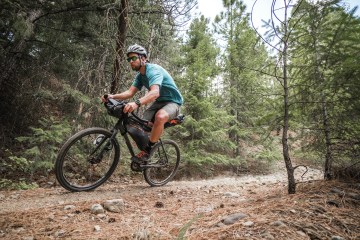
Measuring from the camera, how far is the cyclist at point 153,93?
3.91m

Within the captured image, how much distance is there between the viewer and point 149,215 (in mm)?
2889

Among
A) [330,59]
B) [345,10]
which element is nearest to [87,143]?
[330,59]

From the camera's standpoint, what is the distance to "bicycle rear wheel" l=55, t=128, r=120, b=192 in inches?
144

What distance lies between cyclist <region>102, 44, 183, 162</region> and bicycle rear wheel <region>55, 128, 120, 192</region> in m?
0.54

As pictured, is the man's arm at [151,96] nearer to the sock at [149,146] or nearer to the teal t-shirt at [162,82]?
the teal t-shirt at [162,82]

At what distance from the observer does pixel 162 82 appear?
14.5 ft

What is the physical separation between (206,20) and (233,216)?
12.9m

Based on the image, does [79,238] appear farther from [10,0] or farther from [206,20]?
[206,20]

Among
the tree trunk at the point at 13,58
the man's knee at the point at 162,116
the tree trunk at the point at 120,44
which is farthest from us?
the tree trunk at the point at 13,58

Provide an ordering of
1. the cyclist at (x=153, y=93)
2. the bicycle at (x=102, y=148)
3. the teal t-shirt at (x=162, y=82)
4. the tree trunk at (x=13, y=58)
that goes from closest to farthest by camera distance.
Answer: the bicycle at (x=102, y=148) < the cyclist at (x=153, y=93) < the teal t-shirt at (x=162, y=82) < the tree trunk at (x=13, y=58)

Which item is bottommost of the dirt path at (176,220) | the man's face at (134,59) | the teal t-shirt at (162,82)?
the dirt path at (176,220)

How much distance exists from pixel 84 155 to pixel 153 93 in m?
2.06

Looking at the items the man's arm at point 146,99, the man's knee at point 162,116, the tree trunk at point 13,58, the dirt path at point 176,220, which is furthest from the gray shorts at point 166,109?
the tree trunk at point 13,58

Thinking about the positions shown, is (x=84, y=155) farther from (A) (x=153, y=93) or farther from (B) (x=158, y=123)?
(A) (x=153, y=93)
